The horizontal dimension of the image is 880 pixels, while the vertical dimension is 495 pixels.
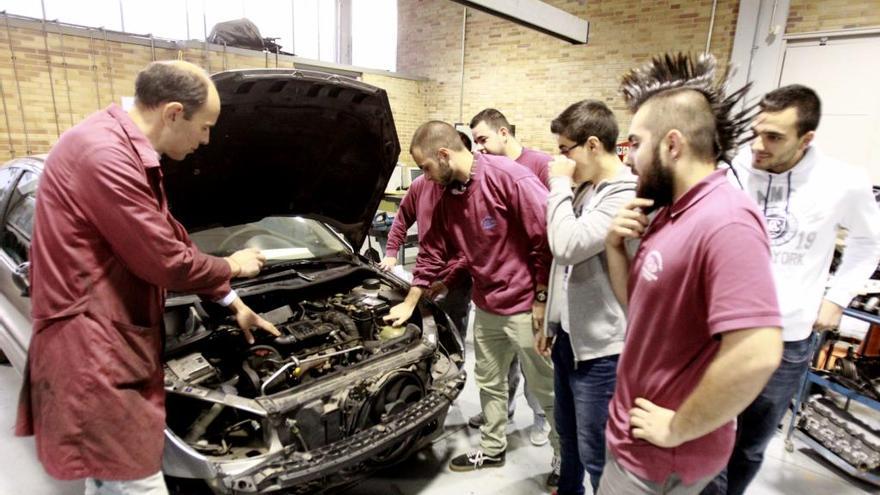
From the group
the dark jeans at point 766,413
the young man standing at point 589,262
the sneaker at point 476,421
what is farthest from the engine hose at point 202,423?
the dark jeans at point 766,413

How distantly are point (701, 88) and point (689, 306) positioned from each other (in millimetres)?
580

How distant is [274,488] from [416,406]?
697mm

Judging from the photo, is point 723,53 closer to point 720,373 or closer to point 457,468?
point 457,468

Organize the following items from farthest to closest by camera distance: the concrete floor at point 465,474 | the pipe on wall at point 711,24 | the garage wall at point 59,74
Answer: the pipe on wall at point 711,24 < the garage wall at point 59,74 < the concrete floor at point 465,474

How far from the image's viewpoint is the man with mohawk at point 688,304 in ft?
3.00

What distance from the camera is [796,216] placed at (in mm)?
1863

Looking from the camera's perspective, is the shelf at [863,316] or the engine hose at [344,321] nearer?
the engine hose at [344,321]

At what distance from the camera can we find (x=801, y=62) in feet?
19.3

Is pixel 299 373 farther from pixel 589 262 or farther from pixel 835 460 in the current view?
pixel 835 460

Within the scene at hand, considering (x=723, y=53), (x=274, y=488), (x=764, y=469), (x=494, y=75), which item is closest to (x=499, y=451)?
(x=274, y=488)

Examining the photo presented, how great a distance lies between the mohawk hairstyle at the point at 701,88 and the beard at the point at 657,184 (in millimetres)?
129

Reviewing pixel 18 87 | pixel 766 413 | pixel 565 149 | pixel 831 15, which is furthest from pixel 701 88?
pixel 18 87

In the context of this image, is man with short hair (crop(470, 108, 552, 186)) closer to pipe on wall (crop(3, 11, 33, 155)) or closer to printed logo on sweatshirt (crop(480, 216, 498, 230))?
printed logo on sweatshirt (crop(480, 216, 498, 230))

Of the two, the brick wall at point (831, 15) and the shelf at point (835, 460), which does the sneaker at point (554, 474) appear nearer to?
the shelf at point (835, 460)
